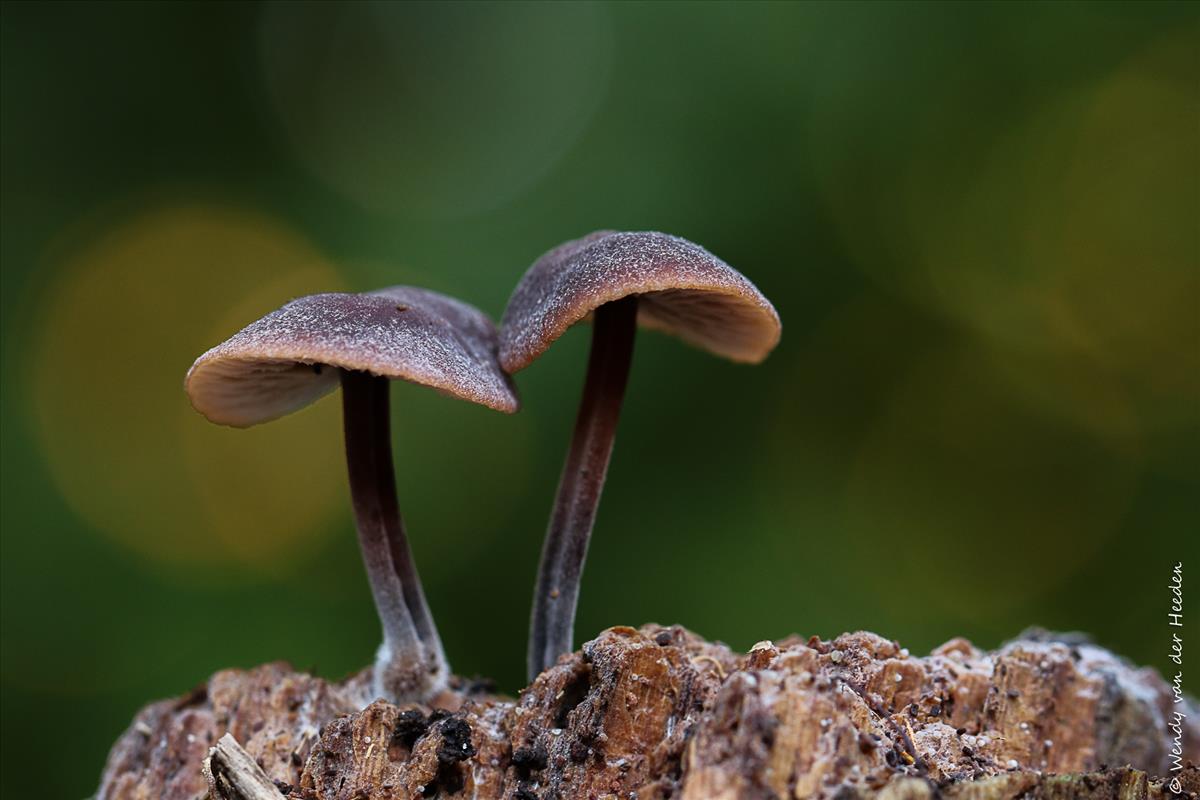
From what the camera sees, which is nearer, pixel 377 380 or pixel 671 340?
pixel 377 380

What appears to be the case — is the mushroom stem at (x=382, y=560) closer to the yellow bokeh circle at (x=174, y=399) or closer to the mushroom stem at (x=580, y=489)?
the mushroom stem at (x=580, y=489)

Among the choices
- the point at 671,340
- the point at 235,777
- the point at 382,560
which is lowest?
the point at 235,777

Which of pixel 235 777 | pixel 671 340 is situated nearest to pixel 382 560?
pixel 235 777

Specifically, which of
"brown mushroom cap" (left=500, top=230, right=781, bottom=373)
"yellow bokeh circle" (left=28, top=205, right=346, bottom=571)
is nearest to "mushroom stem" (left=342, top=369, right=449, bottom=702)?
"brown mushroom cap" (left=500, top=230, right=781, bottom=373)

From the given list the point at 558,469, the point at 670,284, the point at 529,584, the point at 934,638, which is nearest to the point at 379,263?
the point at 558,469

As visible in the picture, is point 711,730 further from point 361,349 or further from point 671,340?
point 671,340

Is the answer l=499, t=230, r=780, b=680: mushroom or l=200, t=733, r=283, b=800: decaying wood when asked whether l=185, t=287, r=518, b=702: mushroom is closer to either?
l=499, t=230, r=780, b=680: mushroom

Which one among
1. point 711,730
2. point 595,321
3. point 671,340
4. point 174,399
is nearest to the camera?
point 711,730
